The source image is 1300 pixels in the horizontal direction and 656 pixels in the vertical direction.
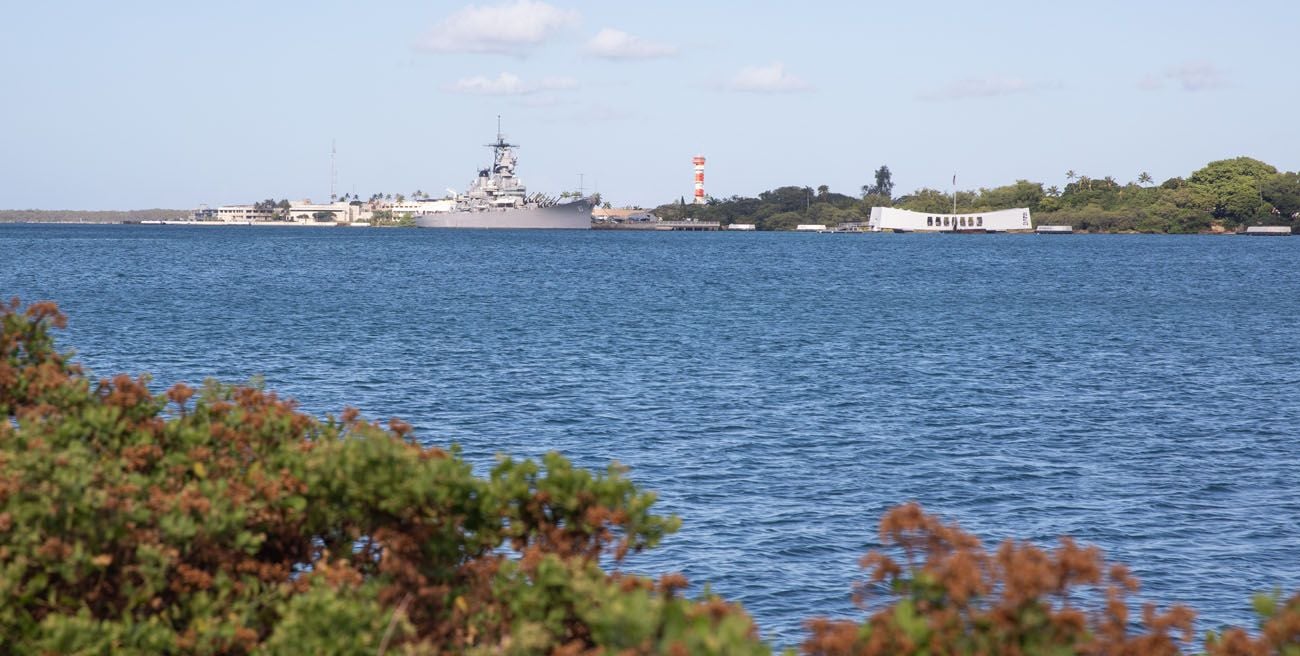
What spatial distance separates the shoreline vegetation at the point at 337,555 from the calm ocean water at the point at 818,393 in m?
8.25

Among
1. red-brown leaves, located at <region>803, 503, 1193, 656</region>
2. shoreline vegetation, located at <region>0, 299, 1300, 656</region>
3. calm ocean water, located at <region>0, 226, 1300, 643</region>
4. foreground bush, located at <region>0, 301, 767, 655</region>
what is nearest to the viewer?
red-brown leaves, located at <region>803, 503, 1193, 656</region>

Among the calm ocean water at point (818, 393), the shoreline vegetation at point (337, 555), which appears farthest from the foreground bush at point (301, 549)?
the calm ocean water at point (818, 393)

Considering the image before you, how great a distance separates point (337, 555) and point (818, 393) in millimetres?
27776

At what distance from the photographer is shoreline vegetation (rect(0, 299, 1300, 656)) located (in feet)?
21.9

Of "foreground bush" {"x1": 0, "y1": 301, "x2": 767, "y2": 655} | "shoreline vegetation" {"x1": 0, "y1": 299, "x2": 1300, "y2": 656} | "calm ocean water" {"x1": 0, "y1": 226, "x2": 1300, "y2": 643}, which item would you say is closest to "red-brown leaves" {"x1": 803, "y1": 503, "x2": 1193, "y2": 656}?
"shoreline vegetation" {"x1": 0, "y1": 299, "x2": 1300, "y2": 656}

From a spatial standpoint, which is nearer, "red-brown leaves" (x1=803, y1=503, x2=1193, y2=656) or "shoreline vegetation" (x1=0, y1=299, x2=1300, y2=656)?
"red-brown leaves" (x1=803, y1=503, x2=1193, y2=656)

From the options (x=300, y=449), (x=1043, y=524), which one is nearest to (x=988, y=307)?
(x=1043, y=524)

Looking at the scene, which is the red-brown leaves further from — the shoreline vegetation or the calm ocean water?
the calm ocean water

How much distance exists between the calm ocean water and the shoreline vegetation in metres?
8.25

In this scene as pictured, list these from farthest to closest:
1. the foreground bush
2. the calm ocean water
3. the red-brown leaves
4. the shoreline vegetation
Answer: the calm ocean water → the foreground bush → the shoreline vegetation → the red-brown leaves

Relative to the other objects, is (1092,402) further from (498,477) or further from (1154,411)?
(498,477)

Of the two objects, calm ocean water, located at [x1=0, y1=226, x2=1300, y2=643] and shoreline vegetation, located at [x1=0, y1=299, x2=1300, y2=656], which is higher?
shoreline vegetation, located at [x1=0, y1=299, x2=1300, y2=656]

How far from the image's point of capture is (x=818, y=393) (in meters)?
35.7

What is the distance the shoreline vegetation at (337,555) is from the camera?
6688 mm
